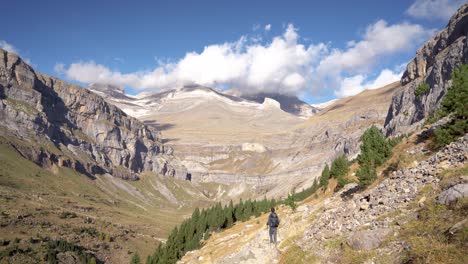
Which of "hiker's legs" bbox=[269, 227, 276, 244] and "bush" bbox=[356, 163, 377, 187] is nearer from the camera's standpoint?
"hiker's legs" bbox=[269, 227, 276, 244]

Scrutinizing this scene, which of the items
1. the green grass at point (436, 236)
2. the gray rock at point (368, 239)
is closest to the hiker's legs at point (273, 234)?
the gray rock at point (368, 239)

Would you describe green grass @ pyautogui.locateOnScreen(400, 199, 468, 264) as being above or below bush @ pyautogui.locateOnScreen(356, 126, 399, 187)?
below

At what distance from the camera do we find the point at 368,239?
2183 centimetres

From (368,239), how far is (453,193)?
578 cm

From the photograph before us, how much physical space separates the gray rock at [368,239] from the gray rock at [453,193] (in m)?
3.74

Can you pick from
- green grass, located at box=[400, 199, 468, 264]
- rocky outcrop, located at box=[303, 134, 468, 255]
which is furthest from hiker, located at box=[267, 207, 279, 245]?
green grass, located at box=[400, 199, 468, 264]

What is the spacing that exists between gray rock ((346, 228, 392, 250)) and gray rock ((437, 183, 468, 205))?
3738 mm

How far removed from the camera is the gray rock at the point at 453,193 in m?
18.9

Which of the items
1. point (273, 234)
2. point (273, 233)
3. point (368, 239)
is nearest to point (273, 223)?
point (273, 233)

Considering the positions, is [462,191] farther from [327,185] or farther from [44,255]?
[44,255]

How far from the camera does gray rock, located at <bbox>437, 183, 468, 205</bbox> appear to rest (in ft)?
62.0

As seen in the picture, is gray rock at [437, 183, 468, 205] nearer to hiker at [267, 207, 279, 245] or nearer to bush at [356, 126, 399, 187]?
hiker at [267, 207, 279, 245]

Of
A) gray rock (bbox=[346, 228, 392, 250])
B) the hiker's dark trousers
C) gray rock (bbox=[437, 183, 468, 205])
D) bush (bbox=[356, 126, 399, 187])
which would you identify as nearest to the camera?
gray rock (bbox=[437, 183, 468, 205])

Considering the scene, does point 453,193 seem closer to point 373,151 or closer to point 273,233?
point 273,233
